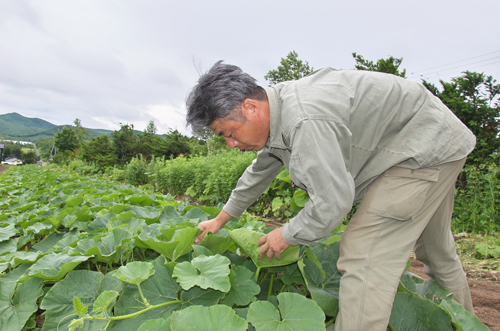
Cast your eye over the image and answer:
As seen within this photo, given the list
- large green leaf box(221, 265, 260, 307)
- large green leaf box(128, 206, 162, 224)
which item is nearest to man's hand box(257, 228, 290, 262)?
large green leaf box(221, 265, 260, 307)

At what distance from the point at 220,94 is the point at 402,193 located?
2.86 feet

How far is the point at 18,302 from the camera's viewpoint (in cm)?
130

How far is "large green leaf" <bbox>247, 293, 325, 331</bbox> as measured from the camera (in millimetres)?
989

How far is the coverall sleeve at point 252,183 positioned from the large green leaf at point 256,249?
1.49ft

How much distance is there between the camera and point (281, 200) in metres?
4.48

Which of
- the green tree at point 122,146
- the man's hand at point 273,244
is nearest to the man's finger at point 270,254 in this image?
the man's hand at point 273,244

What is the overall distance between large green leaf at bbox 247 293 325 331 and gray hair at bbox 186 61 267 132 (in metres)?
0.75

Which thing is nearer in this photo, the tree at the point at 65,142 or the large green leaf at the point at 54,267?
the large green leaf at the point at 54,267

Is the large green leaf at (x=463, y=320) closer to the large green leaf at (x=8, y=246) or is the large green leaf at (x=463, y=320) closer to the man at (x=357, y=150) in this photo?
the man at (x=357, y=150)

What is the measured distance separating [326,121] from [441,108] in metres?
0.65

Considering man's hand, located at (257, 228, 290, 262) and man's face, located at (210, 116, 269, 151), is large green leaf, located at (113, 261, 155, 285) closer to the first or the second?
man's hand, located at (257, 228, 290, 262)

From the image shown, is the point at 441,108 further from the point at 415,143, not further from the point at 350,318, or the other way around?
the point at 350,318

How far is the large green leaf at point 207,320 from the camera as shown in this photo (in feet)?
3.01

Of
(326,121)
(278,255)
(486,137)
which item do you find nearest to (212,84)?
(326,121)
